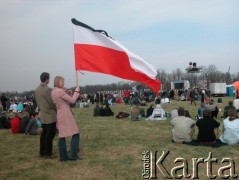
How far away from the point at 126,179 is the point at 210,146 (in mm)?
3788

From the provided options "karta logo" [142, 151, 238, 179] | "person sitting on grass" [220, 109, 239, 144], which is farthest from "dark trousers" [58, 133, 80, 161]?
"person sitting on grass" [220, 109, 239, 144]

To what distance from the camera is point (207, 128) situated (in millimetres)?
10023

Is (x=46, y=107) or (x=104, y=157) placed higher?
(x=46, y=107)

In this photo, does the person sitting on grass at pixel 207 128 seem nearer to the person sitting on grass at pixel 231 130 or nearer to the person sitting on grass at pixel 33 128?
the person sitting on grass at pixel 231 130

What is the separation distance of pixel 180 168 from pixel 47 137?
321 centimetres

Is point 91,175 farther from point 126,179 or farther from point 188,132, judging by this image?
point 188,132

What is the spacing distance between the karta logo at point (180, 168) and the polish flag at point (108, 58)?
167cm

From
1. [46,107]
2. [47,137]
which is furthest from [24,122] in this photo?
[46,107]

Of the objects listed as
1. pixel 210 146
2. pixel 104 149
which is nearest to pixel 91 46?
pixel 104 149

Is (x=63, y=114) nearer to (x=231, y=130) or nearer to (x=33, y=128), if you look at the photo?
(x=231, y=130)

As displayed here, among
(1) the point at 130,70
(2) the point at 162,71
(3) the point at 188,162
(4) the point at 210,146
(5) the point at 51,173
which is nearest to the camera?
(5) the point at 51,173

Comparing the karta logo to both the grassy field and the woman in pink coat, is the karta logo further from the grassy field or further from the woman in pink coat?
the woman in pink coat

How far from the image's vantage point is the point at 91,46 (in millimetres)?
9000

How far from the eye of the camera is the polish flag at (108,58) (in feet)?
29.2
